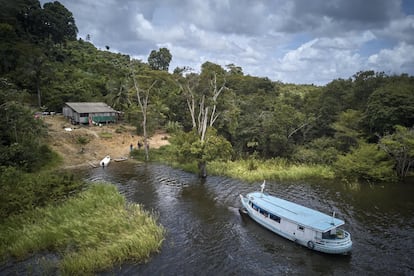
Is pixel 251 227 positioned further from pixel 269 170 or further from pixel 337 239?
pixel 269 170

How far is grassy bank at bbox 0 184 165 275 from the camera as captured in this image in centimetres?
1741

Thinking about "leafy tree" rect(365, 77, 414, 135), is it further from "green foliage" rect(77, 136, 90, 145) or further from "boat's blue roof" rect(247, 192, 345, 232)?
"green foliage" rect(77, 136, 90, 145)

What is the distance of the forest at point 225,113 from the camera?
1367 inches

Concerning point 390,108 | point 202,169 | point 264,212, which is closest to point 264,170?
point 202,169

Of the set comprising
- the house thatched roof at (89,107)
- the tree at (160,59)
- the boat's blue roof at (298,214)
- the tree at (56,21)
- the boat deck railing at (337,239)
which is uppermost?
the tree at (56,21)

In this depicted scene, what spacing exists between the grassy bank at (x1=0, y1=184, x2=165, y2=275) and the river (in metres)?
1.03

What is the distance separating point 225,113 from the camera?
156 ft

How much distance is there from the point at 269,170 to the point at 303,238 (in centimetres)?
1772

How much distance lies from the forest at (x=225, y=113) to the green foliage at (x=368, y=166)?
0.41 ft

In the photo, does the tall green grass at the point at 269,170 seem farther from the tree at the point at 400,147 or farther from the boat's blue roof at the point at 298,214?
the boat's blue roof at the point at 298,214

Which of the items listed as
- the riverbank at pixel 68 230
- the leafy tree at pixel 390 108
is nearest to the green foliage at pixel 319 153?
the leafy tree at pixel 390 108

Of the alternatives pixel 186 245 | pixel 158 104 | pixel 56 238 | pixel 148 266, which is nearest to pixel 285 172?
pixel 186 245

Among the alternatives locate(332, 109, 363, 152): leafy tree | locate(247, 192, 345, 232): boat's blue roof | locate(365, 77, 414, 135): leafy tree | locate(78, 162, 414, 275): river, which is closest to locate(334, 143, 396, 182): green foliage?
locate(78, 162, 414, 275): river

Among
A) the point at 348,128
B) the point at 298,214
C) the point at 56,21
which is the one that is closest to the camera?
the point at 298,214
